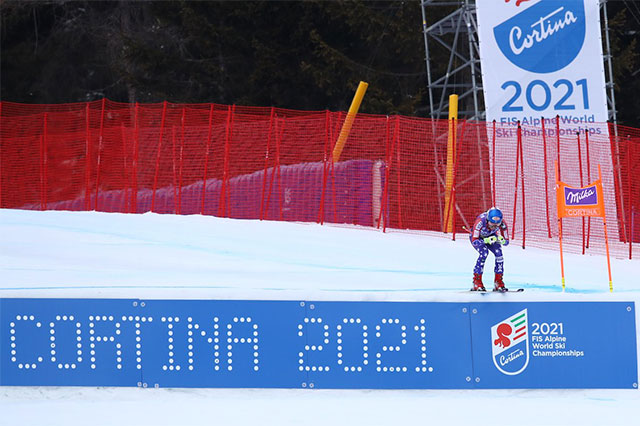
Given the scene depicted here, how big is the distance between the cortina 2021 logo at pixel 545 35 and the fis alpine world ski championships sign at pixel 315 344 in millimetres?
11416

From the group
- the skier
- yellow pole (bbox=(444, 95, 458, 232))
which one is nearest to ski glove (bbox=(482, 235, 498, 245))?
the skier

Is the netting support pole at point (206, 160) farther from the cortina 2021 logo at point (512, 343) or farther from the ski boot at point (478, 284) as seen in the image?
the cortina 2021 logo at point (512, 343)

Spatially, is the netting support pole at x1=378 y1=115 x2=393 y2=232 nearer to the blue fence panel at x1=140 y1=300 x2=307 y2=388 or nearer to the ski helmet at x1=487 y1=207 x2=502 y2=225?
the ski helmet at x1=487 y1=207 x2=502 y2=225

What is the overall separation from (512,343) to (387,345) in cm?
122

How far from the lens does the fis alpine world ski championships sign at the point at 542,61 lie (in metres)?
19.1

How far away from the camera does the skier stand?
9.80m

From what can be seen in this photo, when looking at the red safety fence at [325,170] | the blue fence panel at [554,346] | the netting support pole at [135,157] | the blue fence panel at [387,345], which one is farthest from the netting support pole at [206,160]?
the blue fence panel at [554,346]

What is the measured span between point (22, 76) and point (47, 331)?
29.5 meters

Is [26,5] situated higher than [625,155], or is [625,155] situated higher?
[26,5]

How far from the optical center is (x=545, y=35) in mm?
19484

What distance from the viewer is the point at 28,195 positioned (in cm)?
2091

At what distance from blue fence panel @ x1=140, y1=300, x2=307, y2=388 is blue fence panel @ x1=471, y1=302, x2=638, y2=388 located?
73.7 inches

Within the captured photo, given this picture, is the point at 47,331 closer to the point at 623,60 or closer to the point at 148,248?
the point at 148,248

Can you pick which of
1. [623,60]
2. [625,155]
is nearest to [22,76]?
[623,60]
